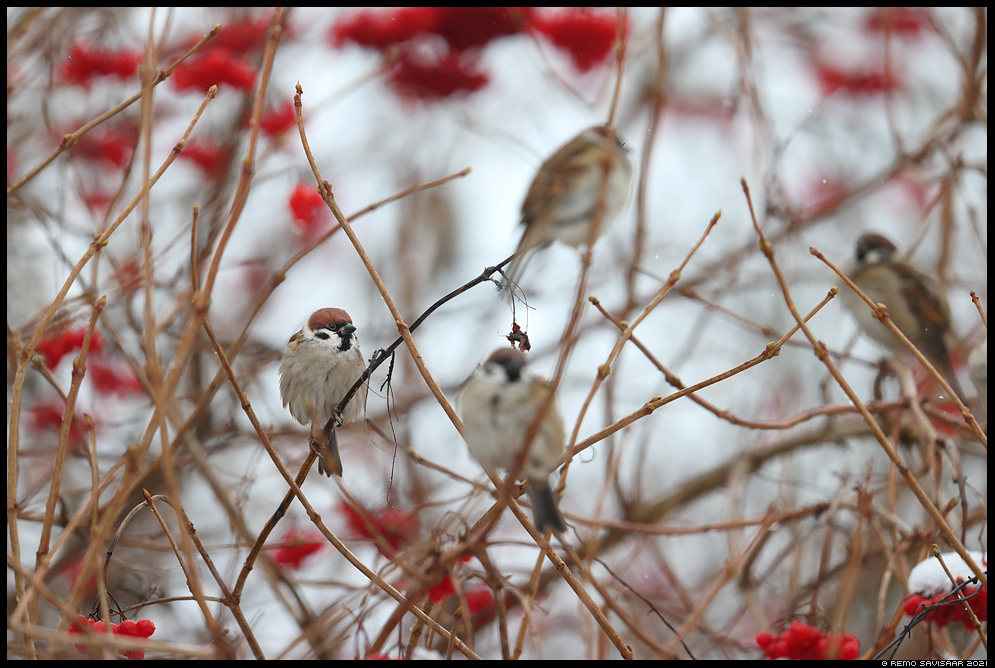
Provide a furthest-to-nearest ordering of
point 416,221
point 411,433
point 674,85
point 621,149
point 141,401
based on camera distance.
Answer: point 674,85
point 416,221
point 411,433
point 141,401
point 621,149

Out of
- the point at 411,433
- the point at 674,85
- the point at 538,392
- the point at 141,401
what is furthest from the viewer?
the point at 674,85

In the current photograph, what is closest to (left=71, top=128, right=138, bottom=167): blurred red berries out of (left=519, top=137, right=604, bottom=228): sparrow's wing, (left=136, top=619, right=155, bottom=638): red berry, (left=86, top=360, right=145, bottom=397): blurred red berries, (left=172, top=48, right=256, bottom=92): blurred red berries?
(left=172, top=48, right=256, bottom=92): blurred red berries

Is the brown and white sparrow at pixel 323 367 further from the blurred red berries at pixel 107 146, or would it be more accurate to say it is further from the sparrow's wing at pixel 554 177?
the blurred red berries at pixel 107 146

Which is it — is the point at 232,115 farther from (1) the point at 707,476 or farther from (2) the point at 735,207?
(2) the point at 735,207

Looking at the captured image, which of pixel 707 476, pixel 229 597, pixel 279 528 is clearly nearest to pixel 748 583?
pixel 707 476

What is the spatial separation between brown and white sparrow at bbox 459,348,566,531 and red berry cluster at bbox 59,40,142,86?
8.59ft

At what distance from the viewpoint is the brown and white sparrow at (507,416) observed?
155 centimetres

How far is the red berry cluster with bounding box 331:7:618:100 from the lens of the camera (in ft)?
11.7

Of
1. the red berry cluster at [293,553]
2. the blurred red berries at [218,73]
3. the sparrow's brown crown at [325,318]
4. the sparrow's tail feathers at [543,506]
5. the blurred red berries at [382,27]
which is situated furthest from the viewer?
the blurred red berries at [382,27]

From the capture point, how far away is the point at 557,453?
1.58 meters

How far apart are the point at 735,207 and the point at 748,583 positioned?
4647 mm

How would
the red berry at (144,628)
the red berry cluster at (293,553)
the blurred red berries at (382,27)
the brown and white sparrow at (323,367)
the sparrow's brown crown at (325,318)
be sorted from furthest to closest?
the blurred red berries at (382,27) → the red berry cluster at (293,553) → the brown and white sparrow at (323,367) → the sparrow's brown crown at (325,318) → the red berry at (144,628)

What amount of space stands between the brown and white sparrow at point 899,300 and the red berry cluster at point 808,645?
2.85m

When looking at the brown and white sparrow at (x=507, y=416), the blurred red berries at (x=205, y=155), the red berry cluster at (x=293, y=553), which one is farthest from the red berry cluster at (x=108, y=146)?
the brown and white sparrow at (x=507, y=416)
